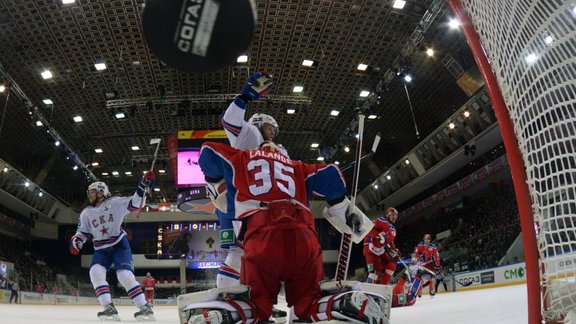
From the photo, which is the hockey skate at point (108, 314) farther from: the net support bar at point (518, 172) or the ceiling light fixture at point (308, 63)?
the ceiling light fixture at point (308, 63)

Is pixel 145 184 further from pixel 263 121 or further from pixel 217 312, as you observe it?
pixel 217 312

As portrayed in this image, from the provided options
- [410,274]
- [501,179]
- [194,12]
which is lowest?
[410,274]

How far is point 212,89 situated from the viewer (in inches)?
461

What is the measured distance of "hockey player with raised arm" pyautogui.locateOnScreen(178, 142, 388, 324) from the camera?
1.85 meters

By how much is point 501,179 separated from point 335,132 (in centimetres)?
561

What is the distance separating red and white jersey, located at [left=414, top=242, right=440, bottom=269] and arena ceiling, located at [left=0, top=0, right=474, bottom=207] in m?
3.84

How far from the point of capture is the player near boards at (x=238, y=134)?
2.62m

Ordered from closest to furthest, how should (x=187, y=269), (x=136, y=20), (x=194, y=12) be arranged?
(x=194, y=12)
(x=136, y=20)
(x=187, y=269)

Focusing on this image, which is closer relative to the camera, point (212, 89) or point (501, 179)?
point (212, 89)

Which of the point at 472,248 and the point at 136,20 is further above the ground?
the point at 136,20

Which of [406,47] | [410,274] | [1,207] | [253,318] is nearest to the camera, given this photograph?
[253,318]

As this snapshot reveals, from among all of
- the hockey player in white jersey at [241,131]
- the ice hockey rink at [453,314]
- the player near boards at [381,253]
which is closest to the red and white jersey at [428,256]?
the player near boards at [381,253]

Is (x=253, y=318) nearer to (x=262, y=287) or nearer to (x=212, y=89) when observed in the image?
(x=262, y=287)

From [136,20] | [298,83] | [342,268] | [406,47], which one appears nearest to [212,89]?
[298,83]
